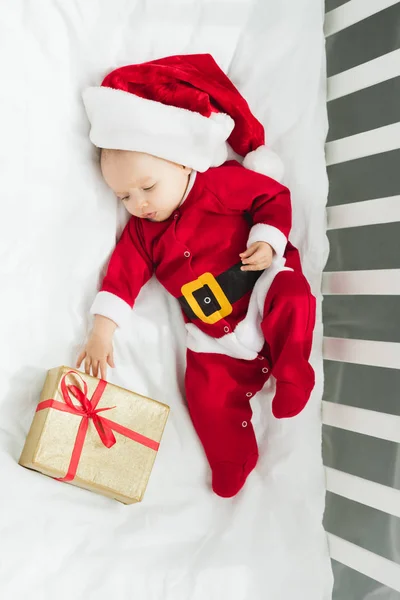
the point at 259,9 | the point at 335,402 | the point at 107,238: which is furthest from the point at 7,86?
the point at 335,402

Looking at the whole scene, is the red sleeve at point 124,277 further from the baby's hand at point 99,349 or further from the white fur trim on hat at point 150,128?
the white fur trim on hat at point 150,128

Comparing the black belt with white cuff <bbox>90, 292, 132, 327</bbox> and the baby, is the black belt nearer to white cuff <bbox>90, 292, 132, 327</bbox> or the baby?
the baby

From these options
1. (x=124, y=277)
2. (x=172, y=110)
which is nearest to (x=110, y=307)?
(x=124, y=277)

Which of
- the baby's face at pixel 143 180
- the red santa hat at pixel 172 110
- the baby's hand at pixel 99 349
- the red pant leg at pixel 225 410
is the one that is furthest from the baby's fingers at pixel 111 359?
the red santa hat at pixel 172 110

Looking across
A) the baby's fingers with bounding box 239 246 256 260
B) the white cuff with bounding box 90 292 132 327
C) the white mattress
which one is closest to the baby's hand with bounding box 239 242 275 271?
the baby's fingers with bounding box 239 246 256 260

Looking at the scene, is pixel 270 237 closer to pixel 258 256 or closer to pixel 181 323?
pixel 258 256

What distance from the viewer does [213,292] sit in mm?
1176

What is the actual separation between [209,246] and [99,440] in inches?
17.9

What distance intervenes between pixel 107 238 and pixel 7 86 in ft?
1.12

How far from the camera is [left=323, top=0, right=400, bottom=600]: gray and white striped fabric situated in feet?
3.55

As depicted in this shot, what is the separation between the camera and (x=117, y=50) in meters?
1.15

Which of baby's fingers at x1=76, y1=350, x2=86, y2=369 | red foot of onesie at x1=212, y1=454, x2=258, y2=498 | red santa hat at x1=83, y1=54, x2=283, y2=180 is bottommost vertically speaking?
red foot of onesie at x1=212, y1=454, x2=258, y2=498

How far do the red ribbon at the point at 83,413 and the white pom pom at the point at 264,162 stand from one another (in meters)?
0.55

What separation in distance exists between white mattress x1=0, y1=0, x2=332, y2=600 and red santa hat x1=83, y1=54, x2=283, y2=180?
70 mm
